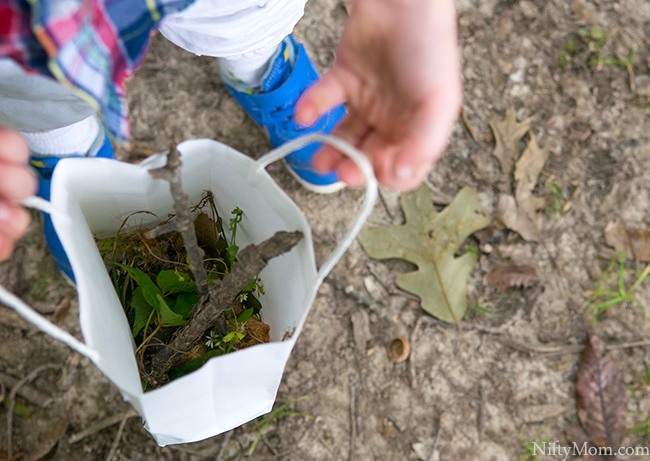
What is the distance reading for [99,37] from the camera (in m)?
0.46

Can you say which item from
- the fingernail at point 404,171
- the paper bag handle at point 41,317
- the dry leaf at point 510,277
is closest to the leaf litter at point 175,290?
the paper bag handle at point 41,317

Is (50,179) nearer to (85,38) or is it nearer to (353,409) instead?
(85,38)

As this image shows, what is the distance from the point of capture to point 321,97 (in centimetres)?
61

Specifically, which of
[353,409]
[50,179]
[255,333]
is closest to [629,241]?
[353,409]

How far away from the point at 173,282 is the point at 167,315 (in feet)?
0.19

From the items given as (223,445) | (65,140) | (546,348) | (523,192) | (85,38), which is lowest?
(546,348)

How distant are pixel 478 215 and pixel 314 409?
30.3 inches

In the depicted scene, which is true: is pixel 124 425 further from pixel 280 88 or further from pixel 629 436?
pixel 629 436

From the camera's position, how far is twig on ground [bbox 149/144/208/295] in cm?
53

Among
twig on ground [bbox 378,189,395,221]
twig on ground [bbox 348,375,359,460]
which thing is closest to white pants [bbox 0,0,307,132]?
twig on ground [bbox 378,189,395,221]

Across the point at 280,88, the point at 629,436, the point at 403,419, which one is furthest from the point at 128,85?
the point at 629,436

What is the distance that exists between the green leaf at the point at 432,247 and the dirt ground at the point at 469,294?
1.5 inches

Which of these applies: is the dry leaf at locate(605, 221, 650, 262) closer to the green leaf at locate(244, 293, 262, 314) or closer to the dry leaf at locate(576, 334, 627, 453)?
the dry leaf at locate(576, 334, 627, 453)

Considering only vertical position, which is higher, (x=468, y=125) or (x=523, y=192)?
(x=468, y=125)
